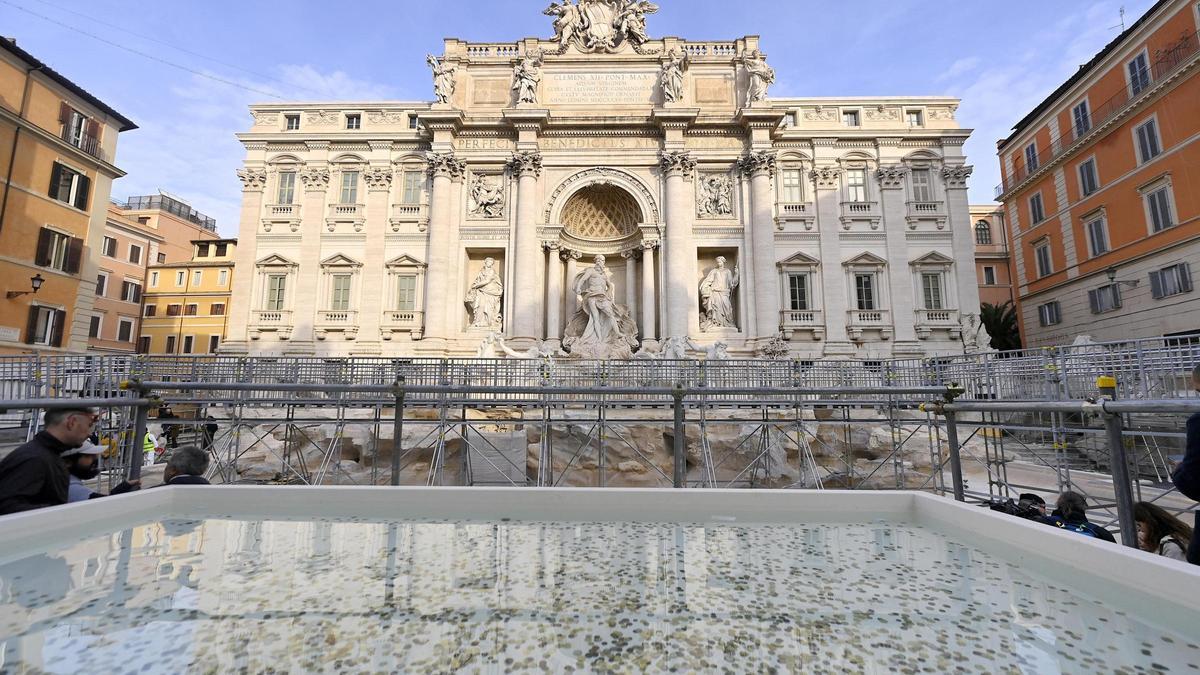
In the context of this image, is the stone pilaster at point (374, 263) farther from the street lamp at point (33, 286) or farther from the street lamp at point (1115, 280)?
the street lamp at point (1115, 280)

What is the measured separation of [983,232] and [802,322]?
94.1 ft

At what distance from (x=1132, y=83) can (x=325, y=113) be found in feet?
115

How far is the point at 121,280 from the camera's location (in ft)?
106

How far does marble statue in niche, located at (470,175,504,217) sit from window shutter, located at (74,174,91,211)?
52.6ft

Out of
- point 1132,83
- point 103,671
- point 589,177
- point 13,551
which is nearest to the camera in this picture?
point 103,671

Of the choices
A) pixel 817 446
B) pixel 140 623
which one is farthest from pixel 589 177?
pixel 140 623

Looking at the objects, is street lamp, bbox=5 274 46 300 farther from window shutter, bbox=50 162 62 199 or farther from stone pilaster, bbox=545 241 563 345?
stone pilaster, bbox=545 241 563 345

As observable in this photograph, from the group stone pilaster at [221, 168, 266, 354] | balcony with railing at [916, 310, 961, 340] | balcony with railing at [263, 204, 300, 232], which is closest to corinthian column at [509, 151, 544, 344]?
balcony with railing at [263, 204, 300, 232]

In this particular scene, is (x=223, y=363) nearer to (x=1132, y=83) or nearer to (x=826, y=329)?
(x=826, y=329)

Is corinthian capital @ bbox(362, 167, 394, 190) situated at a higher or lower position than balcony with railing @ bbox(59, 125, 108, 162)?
lower

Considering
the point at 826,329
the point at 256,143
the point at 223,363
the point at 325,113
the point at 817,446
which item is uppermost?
the point at 325,113

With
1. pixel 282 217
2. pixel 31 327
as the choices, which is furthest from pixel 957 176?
pixel 31 327

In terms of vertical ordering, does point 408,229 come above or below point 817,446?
above

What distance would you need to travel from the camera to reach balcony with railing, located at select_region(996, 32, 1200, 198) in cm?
1856
